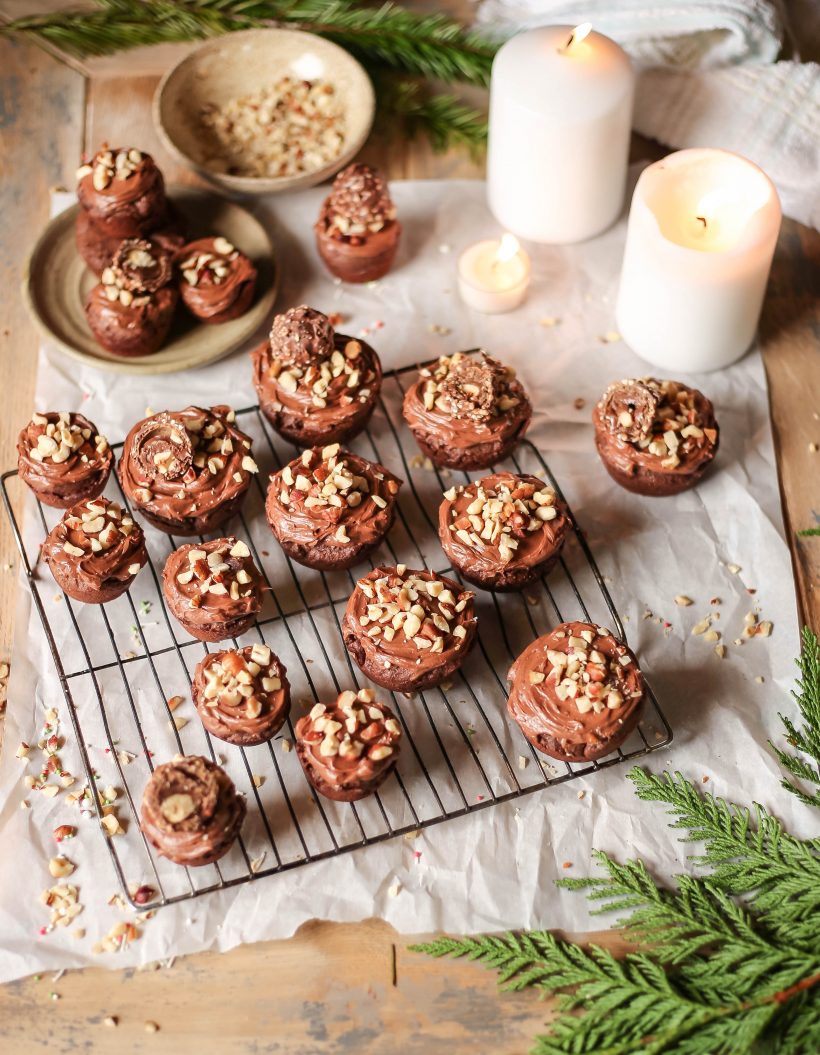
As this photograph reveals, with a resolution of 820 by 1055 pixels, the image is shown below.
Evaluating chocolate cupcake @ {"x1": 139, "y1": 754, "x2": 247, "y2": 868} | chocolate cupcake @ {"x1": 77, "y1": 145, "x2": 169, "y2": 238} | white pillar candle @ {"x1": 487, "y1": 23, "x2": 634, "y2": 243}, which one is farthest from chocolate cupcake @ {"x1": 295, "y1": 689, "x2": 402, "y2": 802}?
white pillar candle @ {"x1": 487, "y1": 23, "x2": 634, "y2": 243}

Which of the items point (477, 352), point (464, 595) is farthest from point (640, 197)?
point (464, 595)

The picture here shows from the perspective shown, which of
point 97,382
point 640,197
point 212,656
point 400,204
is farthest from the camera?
point 400,204

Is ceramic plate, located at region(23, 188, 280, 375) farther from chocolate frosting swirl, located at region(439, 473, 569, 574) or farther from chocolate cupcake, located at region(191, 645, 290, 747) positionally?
chocolate cupcake, located at region(191, 645, 290, 747)

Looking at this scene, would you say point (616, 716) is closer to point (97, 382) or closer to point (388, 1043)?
point (388, 1043)

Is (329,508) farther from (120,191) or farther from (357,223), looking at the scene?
(120,191)

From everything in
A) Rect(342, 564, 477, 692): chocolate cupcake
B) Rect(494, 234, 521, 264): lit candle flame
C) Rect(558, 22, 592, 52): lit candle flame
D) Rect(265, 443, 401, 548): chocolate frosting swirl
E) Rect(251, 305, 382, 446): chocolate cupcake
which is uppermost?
Rect(558, 22, 592, 52): lit candle flame

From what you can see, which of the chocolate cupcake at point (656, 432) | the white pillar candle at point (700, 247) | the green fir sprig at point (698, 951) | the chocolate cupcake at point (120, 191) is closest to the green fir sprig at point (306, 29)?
the chocolate cupcake at point (120, 191)

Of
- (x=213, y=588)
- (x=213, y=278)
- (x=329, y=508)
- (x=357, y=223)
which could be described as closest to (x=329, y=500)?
(x=329, y=508)
